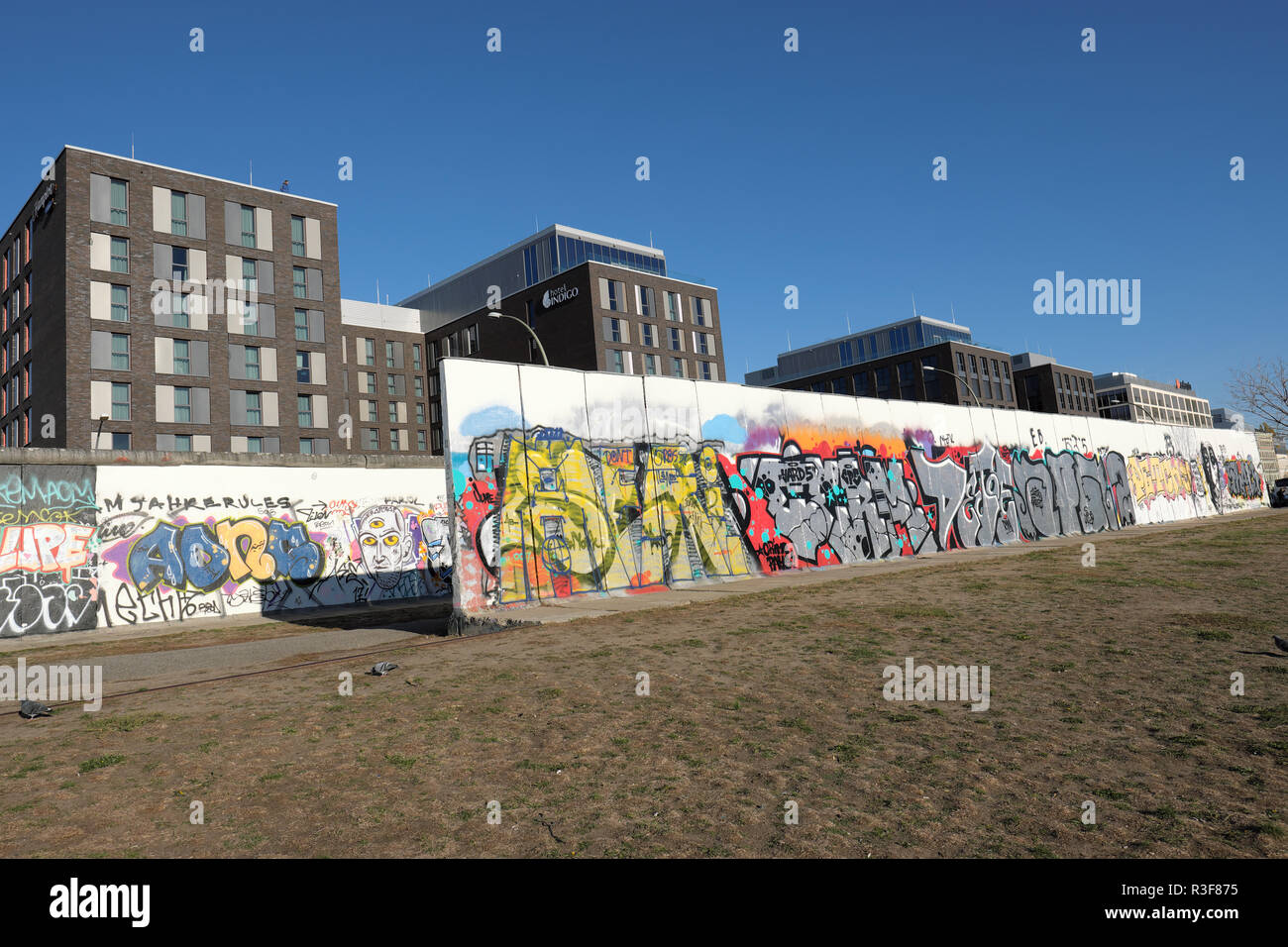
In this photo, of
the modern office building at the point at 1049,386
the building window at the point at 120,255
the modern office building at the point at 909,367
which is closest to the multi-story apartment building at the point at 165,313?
the building window at the point at 120,255

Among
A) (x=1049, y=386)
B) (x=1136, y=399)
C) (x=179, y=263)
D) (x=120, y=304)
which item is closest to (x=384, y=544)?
(x=120, y=304)

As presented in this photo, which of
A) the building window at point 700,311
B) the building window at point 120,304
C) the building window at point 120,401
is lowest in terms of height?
the building window at point 120,401

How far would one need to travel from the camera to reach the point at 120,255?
44.5 metres

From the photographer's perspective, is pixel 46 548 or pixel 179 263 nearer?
pixel 46 548

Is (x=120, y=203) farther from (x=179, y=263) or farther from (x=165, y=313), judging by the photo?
(x=165, y=313)

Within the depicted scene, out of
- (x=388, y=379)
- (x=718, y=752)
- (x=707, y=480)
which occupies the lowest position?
(x=718, y=752)

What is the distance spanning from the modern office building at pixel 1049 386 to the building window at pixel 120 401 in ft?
330

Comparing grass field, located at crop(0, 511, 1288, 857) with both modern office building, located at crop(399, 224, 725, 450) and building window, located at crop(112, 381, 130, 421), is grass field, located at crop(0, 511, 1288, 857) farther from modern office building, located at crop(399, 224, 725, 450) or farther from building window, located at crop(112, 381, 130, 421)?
modern office building, located at crop(399, 224, 725, 450)

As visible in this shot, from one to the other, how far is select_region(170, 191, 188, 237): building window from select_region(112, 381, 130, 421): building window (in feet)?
33.9

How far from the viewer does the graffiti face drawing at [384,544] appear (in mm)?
23781

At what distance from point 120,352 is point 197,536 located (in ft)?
103

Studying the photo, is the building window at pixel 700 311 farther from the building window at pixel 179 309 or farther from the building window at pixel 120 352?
the building window at pixel 120 352

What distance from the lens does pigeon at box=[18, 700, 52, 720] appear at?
7789 mm
